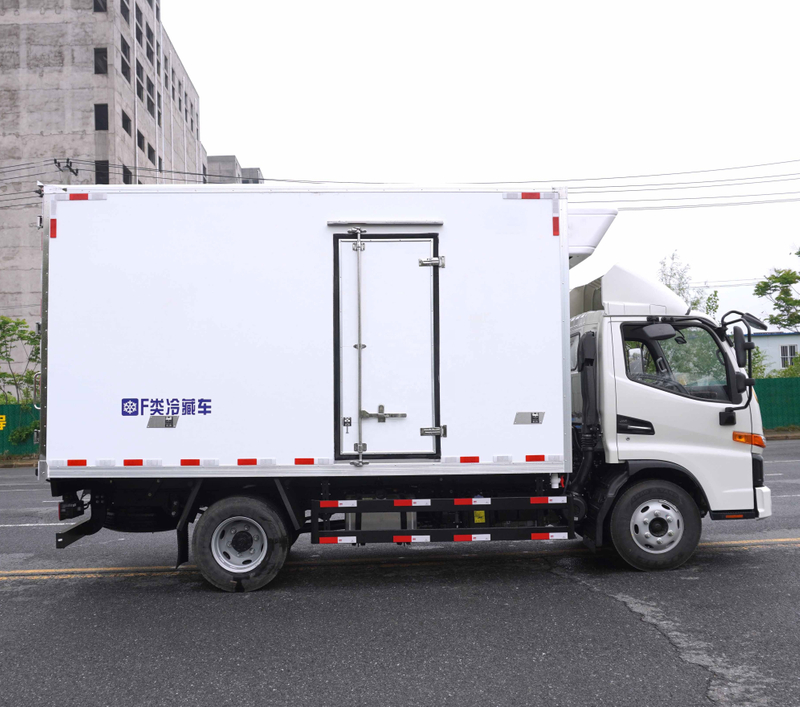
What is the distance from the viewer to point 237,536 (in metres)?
5.81

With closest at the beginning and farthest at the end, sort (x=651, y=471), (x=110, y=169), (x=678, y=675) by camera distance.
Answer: (x=678, y=675), (x=651, y=471), (x=110, y=169)

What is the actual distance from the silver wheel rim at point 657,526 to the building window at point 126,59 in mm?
38602

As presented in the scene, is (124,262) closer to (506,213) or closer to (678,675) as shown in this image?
(506,213)

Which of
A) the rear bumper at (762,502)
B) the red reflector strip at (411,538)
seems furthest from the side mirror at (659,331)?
the red reflector strip at (411,538)

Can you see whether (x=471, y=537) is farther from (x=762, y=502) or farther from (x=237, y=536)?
(x=762, y=502)

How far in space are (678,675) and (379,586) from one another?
8.61 feet

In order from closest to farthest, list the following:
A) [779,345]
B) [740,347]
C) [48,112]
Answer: [740,347]
[48,112]
[779,345]

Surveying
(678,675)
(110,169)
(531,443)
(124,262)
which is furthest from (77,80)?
(678,675)

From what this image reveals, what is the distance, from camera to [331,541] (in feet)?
19.1

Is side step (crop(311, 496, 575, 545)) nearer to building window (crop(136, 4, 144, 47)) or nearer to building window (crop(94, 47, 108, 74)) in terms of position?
building window (crop(94, 47, 108, 74))

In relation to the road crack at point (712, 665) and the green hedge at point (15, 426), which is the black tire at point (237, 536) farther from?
the green hedge at point (15, 426)

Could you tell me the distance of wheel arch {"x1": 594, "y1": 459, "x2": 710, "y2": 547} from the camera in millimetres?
5941

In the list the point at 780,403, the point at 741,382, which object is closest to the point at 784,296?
the point at 780,403

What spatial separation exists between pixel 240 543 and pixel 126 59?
38.2 metres
